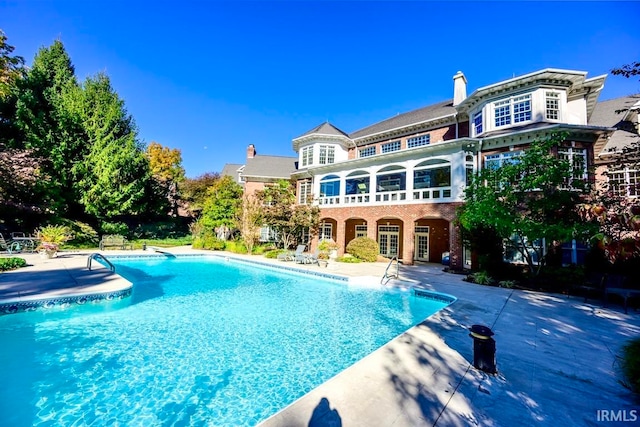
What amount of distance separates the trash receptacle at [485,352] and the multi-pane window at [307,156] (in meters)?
23.2

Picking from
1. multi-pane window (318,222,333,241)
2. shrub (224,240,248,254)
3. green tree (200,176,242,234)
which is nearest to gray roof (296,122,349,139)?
multi-pane window (318,222,333,241)

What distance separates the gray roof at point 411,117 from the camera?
68.6ft

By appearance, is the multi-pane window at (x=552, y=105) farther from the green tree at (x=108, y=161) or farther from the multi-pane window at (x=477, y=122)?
the green tree at (x=108, y=161)

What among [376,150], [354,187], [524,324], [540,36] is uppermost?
[540,36]

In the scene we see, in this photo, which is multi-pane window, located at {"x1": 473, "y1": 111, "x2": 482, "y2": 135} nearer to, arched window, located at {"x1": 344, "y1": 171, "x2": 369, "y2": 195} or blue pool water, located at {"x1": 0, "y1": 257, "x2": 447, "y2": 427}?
arched window, located at {"x1": 344, "y1": 171, "x2": 369, "y2": 195}

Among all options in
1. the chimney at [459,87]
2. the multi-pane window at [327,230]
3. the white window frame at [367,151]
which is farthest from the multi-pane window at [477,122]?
the multi-pane window at [327,230]

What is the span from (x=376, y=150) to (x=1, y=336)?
78.4 ft

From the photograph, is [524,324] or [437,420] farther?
[524,324]

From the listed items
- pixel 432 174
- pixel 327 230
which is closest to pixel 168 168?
pixel 327 230

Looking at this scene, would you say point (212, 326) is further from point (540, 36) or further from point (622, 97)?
point (622, 97)

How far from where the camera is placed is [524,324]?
6.93 m

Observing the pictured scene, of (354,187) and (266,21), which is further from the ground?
(266,21)

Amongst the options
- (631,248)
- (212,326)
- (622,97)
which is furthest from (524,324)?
(622,97)

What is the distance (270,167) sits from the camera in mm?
30672
